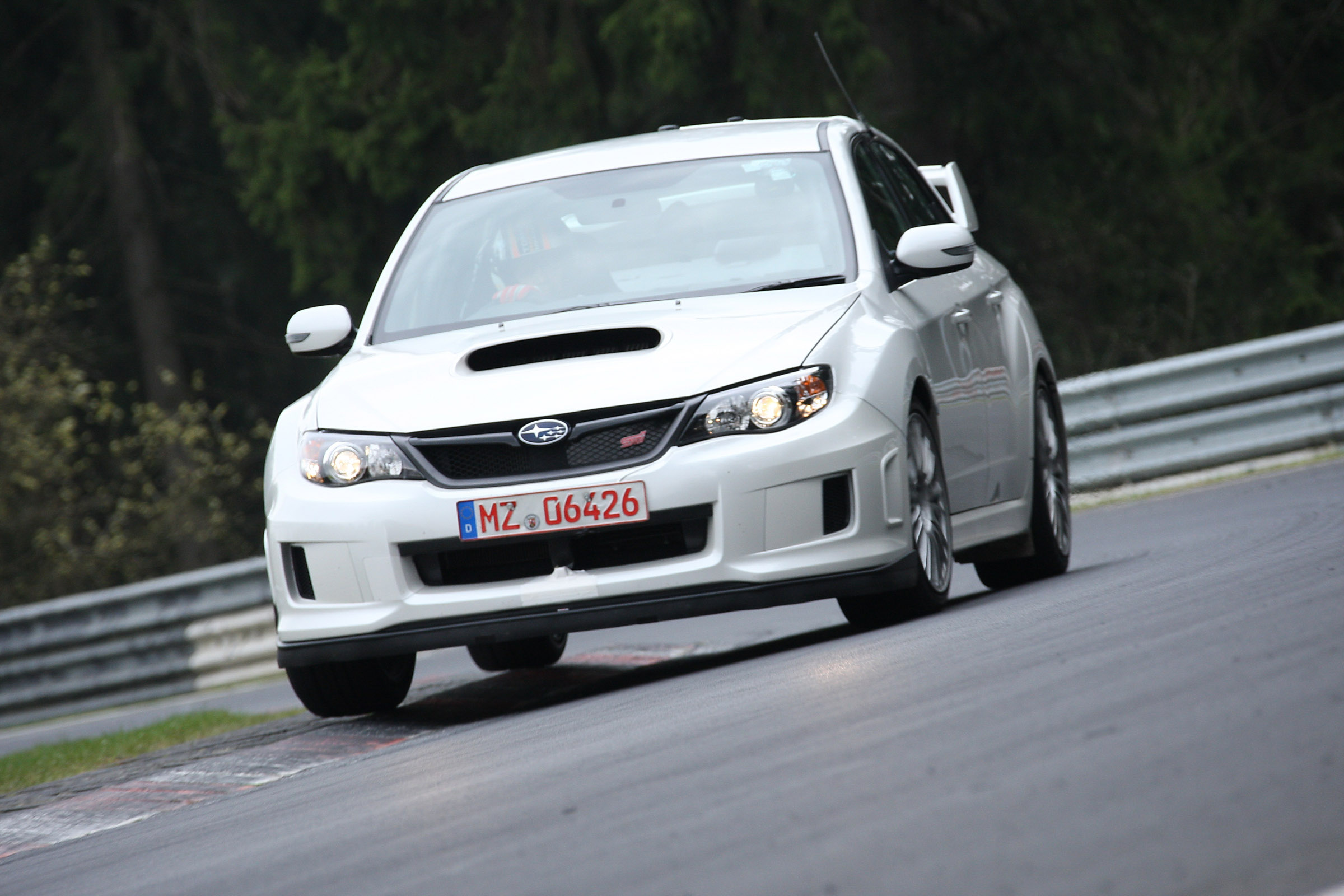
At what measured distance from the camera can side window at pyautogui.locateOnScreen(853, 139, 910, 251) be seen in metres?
7.45

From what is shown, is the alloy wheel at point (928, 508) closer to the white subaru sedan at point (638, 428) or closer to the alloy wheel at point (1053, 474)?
the white subaru sedan at point (638, 428)

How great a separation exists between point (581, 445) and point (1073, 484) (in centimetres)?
733

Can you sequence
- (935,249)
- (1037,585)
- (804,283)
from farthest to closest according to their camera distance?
(1037,585) < (935,249) < (804,283)

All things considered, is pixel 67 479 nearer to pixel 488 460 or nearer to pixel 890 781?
pixel 488 460

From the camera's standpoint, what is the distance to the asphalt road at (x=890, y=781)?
3.38 meters

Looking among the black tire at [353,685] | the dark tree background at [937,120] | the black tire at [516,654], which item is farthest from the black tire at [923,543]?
the dark tree background at [937,120]

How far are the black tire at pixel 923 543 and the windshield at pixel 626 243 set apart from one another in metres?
0.59

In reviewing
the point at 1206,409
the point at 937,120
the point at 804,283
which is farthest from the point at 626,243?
the point at 937,120

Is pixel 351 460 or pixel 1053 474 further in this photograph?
pixel 1053 474

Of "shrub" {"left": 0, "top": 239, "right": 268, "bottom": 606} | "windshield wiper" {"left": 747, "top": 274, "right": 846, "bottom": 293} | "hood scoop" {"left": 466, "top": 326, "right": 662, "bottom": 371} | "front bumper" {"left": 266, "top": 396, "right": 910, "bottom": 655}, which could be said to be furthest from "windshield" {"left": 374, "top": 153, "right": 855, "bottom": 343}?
"shrub" {"left": 0, "top": 239, "right": 268, "bottom": 606}

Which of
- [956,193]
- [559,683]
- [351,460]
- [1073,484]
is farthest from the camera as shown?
[1073,484]

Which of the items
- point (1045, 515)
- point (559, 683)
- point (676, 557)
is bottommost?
point (559, 683)

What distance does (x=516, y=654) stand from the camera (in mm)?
8414

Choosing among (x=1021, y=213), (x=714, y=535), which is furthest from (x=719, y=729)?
(x=1021, y=213)
